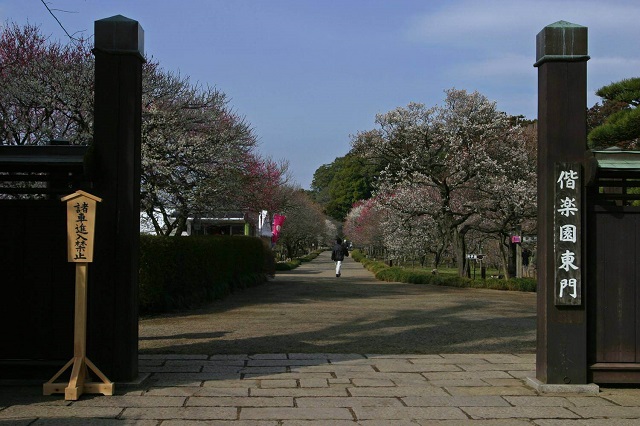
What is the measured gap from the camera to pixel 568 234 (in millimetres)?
6426

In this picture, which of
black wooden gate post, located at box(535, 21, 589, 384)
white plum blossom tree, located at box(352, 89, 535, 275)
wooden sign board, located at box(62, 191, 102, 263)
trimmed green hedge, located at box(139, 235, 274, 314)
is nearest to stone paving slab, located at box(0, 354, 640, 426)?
black wooden gate post, located at box(535, 21, 589, 384)

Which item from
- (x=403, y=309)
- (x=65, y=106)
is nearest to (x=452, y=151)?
(x=403, y=309)

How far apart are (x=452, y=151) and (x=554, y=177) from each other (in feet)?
55.9

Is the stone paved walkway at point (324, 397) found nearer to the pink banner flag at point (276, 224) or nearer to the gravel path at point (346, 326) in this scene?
the gravel path at point (346, 326)

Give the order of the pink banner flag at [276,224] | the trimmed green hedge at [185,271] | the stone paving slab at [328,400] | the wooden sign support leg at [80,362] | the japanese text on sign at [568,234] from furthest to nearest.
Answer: the pink banner flag at [276,224]
the trimmed green hedge at [185,271]
the japanese text on sign at [568,234]
the wooden sign support leg at [80,362]
the stone paving slab at [328,400]

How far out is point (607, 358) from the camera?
654 centimetres

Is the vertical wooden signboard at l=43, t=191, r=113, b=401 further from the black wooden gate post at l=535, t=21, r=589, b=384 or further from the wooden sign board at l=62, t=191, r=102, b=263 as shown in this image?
the black wooden gate post at l=535, t=21, r=589, b=384

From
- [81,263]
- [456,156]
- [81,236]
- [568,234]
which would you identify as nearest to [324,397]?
[81,263]

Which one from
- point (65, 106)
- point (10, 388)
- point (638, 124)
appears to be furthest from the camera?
point (65, 106)

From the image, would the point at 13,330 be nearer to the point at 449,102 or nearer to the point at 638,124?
the point at 638,124

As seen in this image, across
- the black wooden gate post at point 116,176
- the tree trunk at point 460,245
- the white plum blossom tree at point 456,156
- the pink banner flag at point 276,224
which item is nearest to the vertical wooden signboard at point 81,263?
the black wooden gate post at point 116,176

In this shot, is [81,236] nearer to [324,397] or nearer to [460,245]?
[324,397]

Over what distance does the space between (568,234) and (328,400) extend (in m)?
2.81

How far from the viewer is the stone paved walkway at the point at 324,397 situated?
5316 mm
